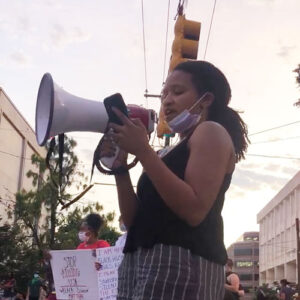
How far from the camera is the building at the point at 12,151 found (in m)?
37.8

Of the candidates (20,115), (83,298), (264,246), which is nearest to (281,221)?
(264,246)

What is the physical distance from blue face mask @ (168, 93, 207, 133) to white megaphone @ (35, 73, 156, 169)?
3.1 inches

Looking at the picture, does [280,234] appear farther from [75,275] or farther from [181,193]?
[181,193]

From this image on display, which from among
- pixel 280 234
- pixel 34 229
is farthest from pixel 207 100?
pixel 280 234

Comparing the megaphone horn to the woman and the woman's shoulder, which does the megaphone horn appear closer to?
the woman

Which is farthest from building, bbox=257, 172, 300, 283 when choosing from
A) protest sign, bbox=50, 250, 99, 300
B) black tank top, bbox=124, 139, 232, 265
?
black tank top, bbox=124, 139, 232, 265

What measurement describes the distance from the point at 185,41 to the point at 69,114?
8.44 m

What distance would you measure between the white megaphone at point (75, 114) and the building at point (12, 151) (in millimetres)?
33730

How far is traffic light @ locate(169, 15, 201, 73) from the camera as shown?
10.2 meters

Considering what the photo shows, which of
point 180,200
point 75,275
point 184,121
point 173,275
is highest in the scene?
point 184,121

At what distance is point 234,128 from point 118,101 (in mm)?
539

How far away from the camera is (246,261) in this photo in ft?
362

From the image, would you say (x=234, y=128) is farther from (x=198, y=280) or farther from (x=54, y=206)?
(x=54, y=206)

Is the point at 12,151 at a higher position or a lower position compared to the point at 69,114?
higher
